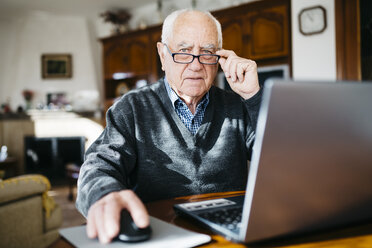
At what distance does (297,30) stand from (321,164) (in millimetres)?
3249

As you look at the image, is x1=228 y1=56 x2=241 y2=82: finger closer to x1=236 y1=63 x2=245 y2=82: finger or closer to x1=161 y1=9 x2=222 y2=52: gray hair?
x1=236 y1=63 x2=245 y2=82: finger

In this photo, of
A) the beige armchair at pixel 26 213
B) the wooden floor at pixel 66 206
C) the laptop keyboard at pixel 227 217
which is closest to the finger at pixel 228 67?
the laptop keyboard at pixel 227 217

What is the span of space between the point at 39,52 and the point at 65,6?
1.17 m

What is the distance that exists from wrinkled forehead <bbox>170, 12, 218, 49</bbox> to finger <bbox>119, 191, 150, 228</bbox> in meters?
0.79

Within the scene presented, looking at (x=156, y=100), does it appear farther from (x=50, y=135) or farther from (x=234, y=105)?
(x=50, y=135)

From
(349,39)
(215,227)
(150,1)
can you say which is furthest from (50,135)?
(215,227)

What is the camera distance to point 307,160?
0.51 meters

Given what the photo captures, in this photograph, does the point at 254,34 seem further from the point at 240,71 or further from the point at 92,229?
the point at 92,229

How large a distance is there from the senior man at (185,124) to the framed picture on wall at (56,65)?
5.48m

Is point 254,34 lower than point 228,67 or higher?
higher

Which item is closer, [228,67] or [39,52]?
[228,67]

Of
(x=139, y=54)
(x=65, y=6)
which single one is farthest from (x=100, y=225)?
(x=65, y=6)

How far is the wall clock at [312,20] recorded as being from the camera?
3.28 meters

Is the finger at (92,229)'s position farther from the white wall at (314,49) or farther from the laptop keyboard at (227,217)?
the white wall at (314,49)
